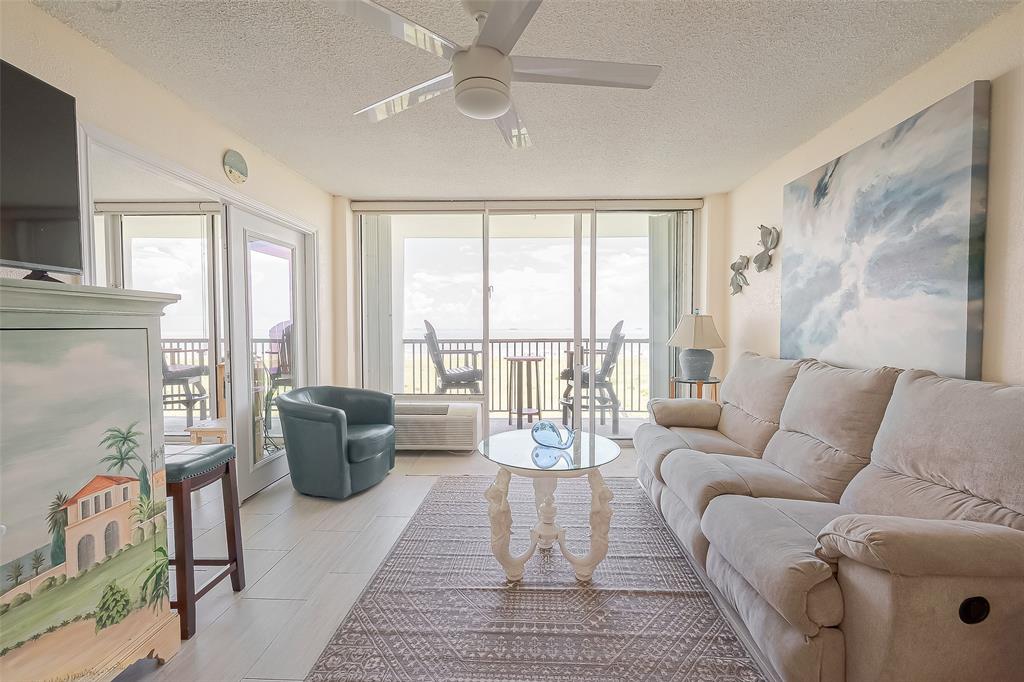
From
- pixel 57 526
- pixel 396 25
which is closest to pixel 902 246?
pixel 396 25

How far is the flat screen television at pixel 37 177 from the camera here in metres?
1.37

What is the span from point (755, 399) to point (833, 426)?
28.6 inches

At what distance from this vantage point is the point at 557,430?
2.56 m

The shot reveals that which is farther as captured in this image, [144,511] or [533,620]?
[533,620]

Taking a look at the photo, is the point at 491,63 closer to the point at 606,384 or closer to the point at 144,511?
the point at 144,511

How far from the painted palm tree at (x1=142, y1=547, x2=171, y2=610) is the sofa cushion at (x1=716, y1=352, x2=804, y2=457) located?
9.61 feet

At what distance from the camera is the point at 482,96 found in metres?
1.37

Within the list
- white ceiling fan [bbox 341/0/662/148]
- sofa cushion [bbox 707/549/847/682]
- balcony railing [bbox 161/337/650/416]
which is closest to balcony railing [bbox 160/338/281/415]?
balcony railing [bbox 161/337/650/416]

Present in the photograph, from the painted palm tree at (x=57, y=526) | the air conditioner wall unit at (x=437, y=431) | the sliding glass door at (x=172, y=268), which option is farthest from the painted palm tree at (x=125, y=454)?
the sliding glass door at (x=172, y=268)

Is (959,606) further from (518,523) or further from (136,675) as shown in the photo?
(136,675)

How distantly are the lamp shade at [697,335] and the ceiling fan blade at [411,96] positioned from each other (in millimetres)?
2785

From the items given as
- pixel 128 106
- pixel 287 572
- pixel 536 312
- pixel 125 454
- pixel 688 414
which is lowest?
pixel 287 572

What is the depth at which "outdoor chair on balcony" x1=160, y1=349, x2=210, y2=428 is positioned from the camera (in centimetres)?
452

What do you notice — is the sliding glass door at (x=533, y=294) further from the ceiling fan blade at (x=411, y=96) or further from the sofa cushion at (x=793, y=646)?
the sofa cushion at (x=793, y=646)
